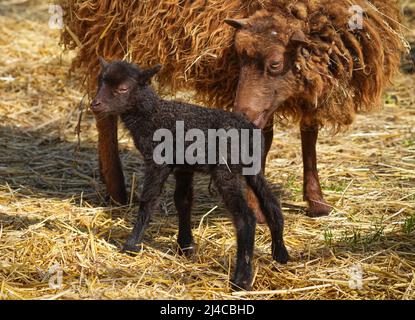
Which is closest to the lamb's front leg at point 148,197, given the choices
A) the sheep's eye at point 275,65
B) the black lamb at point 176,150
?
the black lamb at point 176,150

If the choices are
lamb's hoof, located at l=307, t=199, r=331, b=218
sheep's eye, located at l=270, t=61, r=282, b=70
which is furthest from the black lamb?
lamb's hoof, located at l=307, t=199, r=331, b=218

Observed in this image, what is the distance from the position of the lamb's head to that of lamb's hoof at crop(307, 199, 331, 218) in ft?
5.94

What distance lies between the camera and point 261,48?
5062mm

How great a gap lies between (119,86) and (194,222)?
1.41 m

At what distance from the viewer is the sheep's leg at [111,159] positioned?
20.7ft

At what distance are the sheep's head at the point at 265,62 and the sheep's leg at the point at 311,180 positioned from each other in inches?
34.3

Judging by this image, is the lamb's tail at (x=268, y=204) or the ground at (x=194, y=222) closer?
the ground at (x=194, y=222)

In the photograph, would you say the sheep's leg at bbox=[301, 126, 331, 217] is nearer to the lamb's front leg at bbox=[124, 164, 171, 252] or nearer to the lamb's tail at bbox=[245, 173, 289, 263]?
the lamb's tail at bbox=[245, 173, 289, 263]

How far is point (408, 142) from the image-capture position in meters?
7.67

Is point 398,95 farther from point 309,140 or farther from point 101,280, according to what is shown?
point 101,280

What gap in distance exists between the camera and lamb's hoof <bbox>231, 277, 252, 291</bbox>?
447cm

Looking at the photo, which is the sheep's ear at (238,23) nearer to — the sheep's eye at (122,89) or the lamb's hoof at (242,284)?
the sheep's eye at (122,89)

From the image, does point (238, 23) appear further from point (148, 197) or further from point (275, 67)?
point (148, 197)

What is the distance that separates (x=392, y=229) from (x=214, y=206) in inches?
55.3
